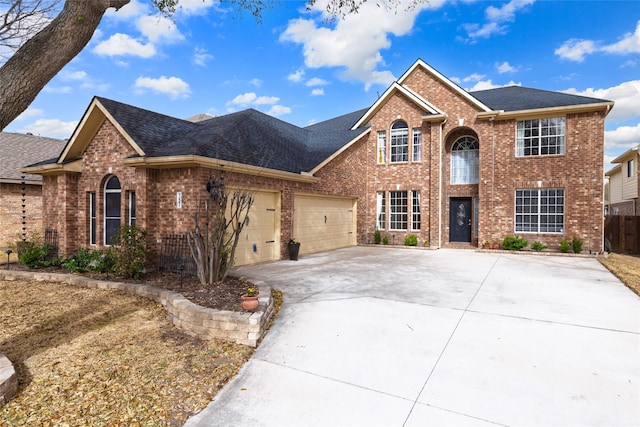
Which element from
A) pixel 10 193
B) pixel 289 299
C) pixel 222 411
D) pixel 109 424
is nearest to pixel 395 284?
pixel 289 299

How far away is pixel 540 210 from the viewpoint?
14820 millimetres

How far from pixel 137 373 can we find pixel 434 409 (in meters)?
3.40

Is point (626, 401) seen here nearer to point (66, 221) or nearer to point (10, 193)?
point (66, 221)

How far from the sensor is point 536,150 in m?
14.9

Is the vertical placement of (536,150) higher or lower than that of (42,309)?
higher

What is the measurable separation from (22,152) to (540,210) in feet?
85.6

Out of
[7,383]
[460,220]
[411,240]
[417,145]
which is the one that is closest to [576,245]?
[460,220]

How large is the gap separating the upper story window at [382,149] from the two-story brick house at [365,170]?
0.05 m

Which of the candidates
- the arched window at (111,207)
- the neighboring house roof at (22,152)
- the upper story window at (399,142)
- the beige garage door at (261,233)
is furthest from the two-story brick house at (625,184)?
the neighboring house roof at (22,152)

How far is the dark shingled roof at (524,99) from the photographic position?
14289mm

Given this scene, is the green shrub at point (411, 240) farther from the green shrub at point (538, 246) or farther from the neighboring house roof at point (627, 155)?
the neighboring house roof at point (627, 155)

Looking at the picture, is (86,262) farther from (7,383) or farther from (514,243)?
(514,243)

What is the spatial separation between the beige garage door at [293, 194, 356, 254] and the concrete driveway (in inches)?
206

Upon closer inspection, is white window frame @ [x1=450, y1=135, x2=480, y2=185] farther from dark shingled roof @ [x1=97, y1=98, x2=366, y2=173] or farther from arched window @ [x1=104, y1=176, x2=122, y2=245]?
arched window @ [x1=104, y1=176, x2=122, y2=245]
